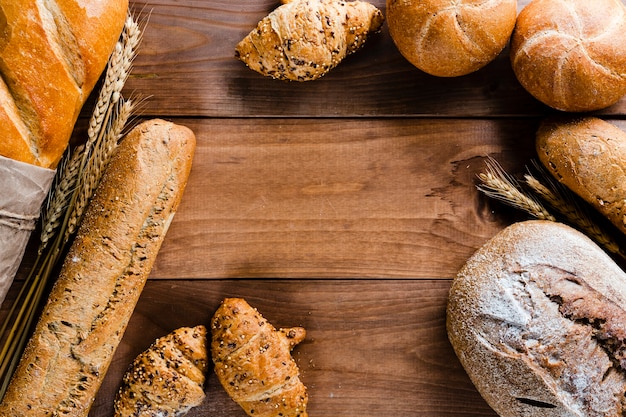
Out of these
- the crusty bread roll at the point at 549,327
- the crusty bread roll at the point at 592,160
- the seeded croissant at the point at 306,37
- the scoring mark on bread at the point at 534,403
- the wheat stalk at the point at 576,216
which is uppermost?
the seeded croissant at the point at 306,37

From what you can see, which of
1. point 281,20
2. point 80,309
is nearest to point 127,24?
point 281,20

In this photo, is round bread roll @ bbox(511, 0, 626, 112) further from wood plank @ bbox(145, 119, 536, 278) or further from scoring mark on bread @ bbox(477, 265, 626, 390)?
scoring mark on bread @ bbox(477, 265, 626, 390)

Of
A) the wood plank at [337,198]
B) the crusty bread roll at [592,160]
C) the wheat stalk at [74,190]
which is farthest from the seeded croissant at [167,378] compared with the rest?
the crusty bread roll at [592,160]

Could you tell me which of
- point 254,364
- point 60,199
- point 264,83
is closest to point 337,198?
point 264,83

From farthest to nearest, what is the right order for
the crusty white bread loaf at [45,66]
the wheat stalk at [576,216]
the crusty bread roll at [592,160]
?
the wheat stalk at [576,216] < the crusty bread roll at [592,160] < the crusty white bread loaf at [45,66]

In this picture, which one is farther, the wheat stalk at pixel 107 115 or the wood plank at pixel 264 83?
the wood plank at pixel 264 83

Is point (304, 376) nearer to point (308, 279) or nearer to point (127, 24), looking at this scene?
point (308, 279)

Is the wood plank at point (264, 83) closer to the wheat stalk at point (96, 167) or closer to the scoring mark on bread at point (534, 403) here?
the wheat stalk at point (96, 167)
